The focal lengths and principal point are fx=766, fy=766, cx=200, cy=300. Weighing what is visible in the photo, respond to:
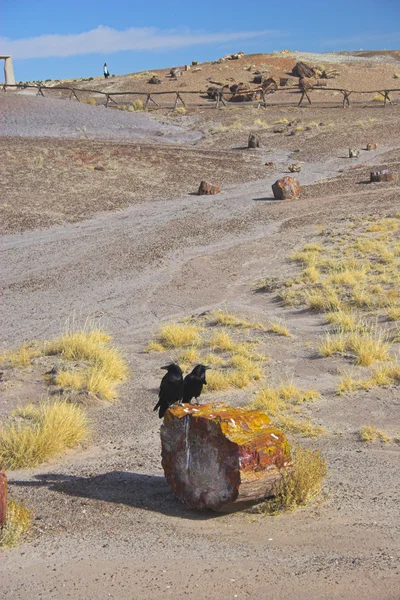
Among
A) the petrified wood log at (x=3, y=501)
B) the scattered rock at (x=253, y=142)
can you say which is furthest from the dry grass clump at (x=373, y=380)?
the scattered rock at (x=253, y=142)

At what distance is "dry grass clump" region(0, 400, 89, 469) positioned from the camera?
861 cm

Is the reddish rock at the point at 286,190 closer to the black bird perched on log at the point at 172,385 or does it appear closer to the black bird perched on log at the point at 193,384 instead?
the black bird perched on log at the point at 193,384

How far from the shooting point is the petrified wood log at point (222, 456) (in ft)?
22.2

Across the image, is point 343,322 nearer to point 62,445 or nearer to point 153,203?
point 62,445

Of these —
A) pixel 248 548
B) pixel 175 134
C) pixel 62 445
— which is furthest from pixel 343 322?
pixel 175 134

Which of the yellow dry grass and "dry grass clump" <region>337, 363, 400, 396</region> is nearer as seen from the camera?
"dry grass clump" <region>337, 363, 400, 396</region>

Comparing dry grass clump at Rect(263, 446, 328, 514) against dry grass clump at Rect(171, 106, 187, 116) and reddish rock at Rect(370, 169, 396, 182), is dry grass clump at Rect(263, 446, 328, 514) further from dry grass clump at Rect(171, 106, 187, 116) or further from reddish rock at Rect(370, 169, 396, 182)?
dry grass clump at Rect(171, 106, 187, 116)

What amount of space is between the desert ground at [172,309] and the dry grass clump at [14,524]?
98mm

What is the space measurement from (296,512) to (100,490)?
205cm

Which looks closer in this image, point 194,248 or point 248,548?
point 248,548

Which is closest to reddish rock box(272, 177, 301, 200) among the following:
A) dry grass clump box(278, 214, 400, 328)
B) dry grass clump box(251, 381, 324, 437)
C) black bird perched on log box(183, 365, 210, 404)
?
dry grass clump box(278, 214, 400, 328)

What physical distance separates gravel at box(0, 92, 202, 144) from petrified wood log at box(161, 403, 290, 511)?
3331 cm

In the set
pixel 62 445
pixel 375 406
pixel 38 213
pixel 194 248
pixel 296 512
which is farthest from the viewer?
pixel 38 213

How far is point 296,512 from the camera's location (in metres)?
7.00
